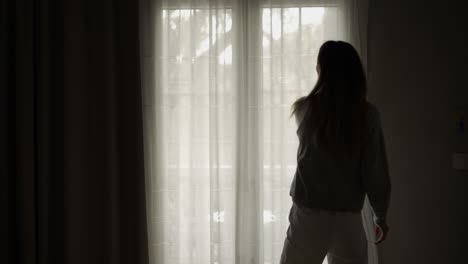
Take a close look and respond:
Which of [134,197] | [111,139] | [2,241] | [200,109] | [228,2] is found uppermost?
[228,2]

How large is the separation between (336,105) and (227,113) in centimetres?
97

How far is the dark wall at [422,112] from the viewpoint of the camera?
92.7 inches

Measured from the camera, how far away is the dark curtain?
7.41ft

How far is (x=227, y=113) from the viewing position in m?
2.36

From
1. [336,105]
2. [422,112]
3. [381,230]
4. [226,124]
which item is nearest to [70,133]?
[226,124]

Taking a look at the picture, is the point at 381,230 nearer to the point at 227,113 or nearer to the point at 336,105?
the point at 336,105

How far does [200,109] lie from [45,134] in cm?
88

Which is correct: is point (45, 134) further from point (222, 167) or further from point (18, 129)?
point (222, 167)

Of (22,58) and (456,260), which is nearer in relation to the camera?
(22,58)

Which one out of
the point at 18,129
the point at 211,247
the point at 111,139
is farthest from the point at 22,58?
the point at 211,247

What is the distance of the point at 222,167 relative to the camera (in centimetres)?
237

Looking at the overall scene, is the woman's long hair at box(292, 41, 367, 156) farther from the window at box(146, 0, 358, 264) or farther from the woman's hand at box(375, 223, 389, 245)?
the window at box(146, 0, 358, 264)

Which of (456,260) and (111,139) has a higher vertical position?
(111,139)

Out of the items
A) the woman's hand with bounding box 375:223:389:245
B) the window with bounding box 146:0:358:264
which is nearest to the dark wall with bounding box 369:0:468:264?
the window with bounding box 146:0:358:264
